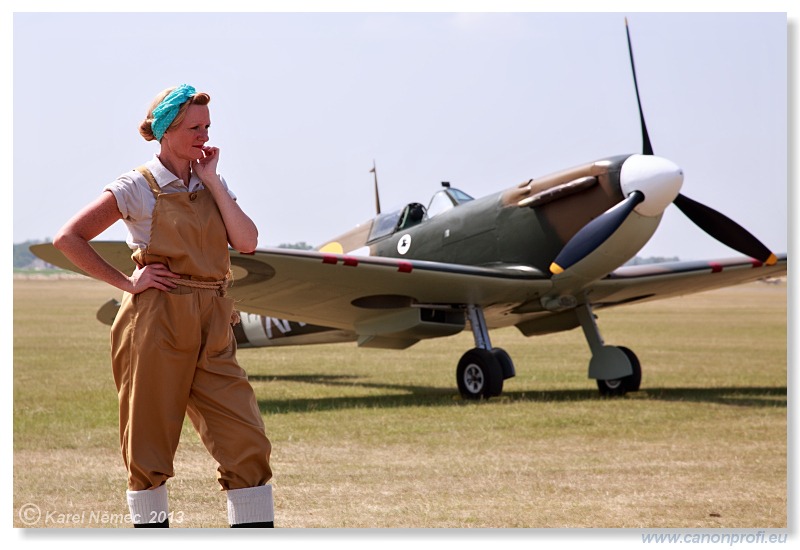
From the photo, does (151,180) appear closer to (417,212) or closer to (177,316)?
(177,316)

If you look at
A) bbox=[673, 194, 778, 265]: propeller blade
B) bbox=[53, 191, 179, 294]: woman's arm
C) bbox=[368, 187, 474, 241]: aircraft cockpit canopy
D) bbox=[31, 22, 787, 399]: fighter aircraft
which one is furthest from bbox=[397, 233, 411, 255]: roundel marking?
bbox=[53, 191, 179, 294]: woman's arm

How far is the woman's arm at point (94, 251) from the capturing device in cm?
343

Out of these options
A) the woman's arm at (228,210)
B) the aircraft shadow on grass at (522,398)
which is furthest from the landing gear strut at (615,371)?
the woman's arm at (228,210)

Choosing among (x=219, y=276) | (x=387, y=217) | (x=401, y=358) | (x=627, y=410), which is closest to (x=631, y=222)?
(x=627, y=410)

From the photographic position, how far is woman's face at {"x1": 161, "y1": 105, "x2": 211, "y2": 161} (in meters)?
3.58

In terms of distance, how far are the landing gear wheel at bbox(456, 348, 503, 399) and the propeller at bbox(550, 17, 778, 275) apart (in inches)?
42.7

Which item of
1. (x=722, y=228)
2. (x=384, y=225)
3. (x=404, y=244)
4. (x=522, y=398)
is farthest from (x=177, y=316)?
(x=384, y=225)

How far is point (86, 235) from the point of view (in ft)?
11.4

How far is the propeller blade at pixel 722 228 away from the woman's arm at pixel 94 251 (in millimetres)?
7873

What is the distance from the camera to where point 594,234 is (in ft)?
33.2

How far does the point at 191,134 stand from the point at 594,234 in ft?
22.9

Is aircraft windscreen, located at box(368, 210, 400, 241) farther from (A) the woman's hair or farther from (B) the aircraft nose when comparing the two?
(A) the woman's hair

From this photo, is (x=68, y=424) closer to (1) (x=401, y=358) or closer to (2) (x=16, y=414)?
(2) (x=16, y=414)

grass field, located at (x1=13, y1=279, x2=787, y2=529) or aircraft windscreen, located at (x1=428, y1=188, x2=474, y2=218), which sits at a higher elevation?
aircraft windscreen, located at (x1=428, y1=188, x2=474, y2=218)
